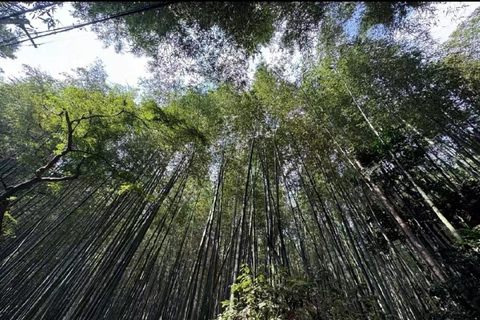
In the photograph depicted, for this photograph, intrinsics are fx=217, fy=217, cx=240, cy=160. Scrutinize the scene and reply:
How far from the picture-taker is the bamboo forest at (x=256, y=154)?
6.57 feet

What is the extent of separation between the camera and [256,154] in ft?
17.7

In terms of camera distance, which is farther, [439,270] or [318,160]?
[318,160]

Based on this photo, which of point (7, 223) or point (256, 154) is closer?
point (7, 223)

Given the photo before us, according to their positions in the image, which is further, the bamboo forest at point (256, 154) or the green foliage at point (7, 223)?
the green foliage at point (7, 223)

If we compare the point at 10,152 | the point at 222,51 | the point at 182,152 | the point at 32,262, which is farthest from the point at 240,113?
the point at 10,152

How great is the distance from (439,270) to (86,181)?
6.34 m

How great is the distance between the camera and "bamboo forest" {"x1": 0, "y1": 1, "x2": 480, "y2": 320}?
2004mm

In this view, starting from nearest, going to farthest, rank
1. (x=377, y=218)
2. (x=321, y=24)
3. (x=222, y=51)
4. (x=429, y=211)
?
(x=321, y=24) → (x=222, y=51) → (x=429, y=211) → (x=377, y=218)

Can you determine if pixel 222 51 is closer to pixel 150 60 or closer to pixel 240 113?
pixel 150 60

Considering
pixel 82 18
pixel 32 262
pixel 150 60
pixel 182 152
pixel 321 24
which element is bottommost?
pixel 32 262

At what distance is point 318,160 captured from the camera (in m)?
4.79

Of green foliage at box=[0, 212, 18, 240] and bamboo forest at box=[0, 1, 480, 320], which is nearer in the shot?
bamboo forest at box=[0, 1, 480, 320]

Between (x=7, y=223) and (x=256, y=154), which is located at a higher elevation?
(x=256, y=154)

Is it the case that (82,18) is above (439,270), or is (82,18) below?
above
